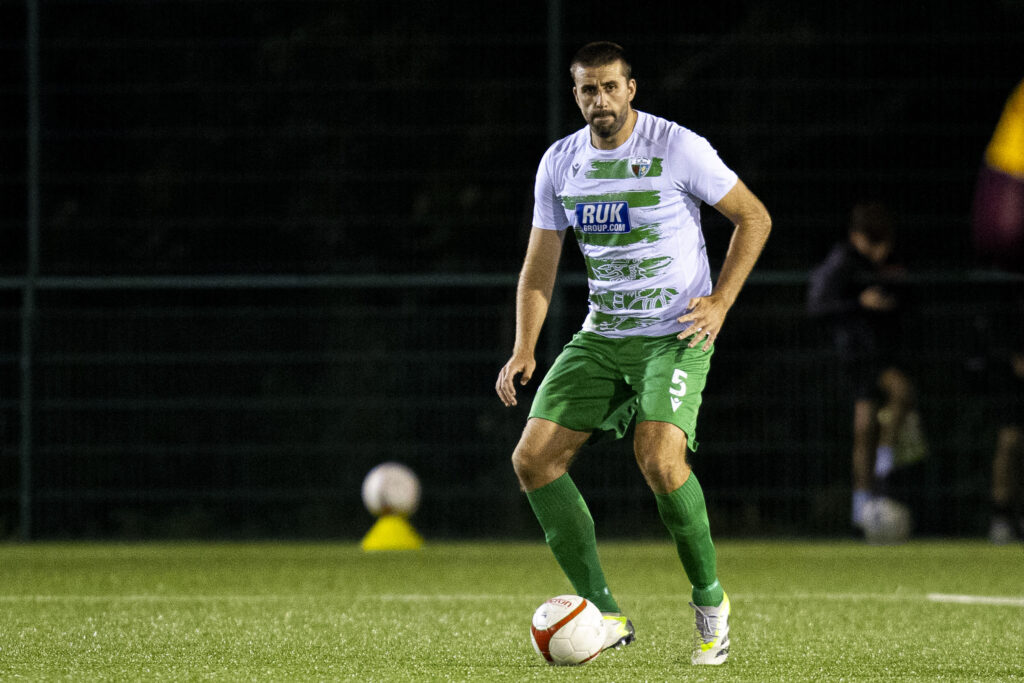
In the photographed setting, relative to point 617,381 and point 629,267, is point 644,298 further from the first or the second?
point 617,381

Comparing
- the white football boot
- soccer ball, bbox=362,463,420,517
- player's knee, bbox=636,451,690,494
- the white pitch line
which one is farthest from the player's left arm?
soccer ball, bbox=362,463,420,517

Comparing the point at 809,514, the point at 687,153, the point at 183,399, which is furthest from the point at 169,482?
the point at 687,153

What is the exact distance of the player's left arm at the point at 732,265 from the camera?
17.6 ft

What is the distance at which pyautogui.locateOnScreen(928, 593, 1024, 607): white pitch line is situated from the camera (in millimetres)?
7078

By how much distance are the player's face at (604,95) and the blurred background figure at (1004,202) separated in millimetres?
1659

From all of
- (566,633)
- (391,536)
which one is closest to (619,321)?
(566,633)

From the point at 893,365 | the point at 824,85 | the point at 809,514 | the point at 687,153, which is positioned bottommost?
the point at 809,514

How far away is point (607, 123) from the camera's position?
5441mm

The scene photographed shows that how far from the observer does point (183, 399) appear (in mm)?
10477

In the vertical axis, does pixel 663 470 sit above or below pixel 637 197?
below

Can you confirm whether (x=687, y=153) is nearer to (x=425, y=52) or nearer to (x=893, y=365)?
(x=893, y=365)

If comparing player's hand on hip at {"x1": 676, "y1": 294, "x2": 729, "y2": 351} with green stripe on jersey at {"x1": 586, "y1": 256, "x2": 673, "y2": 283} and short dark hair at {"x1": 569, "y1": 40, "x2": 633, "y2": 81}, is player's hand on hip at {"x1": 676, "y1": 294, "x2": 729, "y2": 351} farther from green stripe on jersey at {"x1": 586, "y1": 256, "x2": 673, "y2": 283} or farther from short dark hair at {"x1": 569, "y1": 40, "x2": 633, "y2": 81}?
short dark hair at {"x1": 569, "y1": 40, "x2": 633, "y2": 81}

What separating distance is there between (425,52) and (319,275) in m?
1.54

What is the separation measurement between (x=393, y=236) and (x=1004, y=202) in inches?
219
